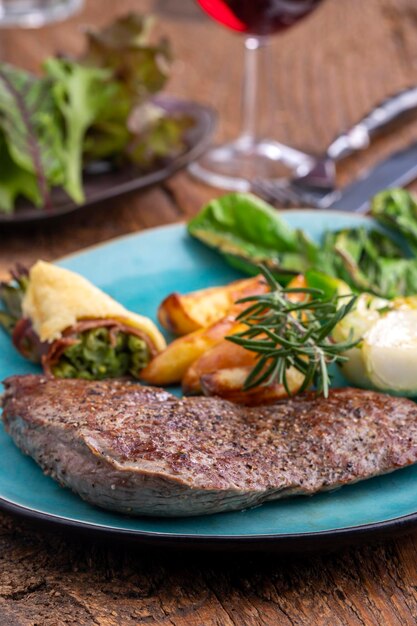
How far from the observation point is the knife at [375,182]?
3.14 metres

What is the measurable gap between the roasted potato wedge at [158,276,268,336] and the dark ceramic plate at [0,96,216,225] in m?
0.77

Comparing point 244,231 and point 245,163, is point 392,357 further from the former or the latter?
point 245,163

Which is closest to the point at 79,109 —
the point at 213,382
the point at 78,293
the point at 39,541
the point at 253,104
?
the point at 253,104

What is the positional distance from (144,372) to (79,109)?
1.34m

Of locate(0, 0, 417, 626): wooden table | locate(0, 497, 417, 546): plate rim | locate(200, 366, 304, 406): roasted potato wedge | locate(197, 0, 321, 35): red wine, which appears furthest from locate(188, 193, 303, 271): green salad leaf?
locate(0, 497, 417, 546): plate rim

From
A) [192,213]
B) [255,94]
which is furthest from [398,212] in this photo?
[255,94]

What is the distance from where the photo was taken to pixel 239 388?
2041 mm

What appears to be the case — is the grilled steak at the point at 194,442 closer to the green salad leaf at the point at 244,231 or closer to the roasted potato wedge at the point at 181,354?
the roasted potato wedge at the point at 181,354

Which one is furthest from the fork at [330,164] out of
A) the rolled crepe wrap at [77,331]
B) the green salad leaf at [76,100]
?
the rolled crepe wrap at [77,331]

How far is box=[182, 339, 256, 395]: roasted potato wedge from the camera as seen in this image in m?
2.10

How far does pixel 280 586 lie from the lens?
5.56 ft

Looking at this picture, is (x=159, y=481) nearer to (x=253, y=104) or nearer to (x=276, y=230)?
(x=276, y=230)

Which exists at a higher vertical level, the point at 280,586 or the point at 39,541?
the point at 39,541

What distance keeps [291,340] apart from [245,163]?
1.72 m
